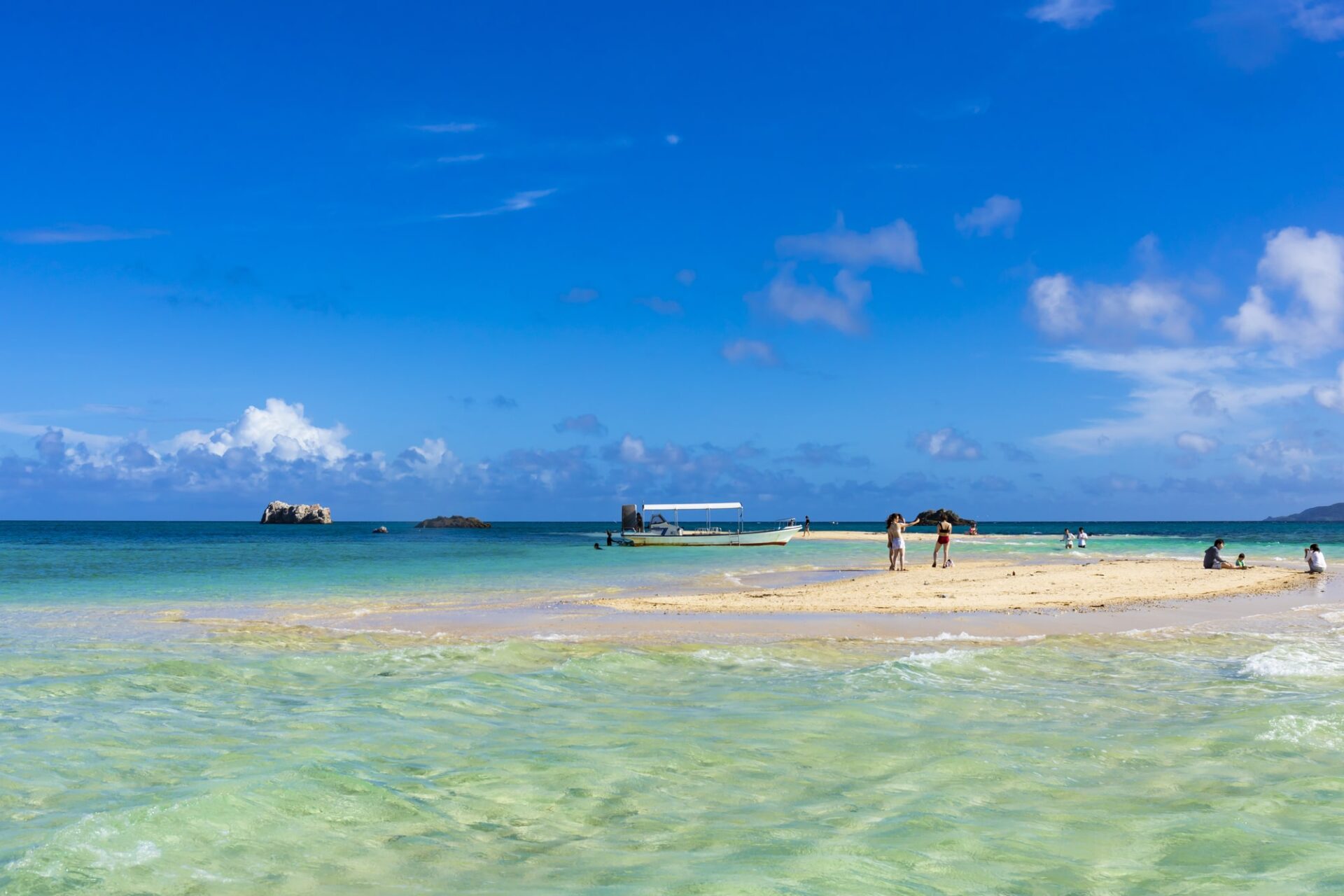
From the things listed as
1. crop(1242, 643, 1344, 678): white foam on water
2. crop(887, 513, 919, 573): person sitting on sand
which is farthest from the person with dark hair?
crop(1242, 643, 1344, 678): white foam on water

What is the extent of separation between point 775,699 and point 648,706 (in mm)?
1648

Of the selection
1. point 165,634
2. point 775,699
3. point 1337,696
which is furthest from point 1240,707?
point 165,634

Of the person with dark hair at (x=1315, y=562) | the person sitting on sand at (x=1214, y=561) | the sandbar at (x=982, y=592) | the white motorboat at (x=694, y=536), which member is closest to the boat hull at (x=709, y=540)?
the white motorboat at (x=694, y=536)

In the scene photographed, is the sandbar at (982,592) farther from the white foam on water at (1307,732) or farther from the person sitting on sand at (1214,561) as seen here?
the white foam on water at (1307,732)

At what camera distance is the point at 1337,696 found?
11891 millimetres

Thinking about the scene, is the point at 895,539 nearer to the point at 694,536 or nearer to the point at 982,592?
the point at 982,592

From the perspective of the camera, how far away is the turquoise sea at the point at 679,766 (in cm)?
642

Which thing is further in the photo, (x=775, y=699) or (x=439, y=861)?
(x=775, y=699)

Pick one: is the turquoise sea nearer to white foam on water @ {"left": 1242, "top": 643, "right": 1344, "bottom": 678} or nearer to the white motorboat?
white foam on water @ {"left": 1242, "top": 643, "right": 1344, "bottom": 678}

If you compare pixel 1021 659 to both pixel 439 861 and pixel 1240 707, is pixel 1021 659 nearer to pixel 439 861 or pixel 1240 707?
pixel 1240 707

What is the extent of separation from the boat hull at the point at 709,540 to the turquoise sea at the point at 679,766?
182 ft

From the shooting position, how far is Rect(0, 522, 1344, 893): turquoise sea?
6418mm

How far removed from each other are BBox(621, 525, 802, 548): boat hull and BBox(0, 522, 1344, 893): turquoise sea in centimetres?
5548

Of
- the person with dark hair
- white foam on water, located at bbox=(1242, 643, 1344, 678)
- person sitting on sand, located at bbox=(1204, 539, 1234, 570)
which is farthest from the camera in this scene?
person sitting on sand, located at bbox=(1204, 539, 1234, 570)
